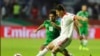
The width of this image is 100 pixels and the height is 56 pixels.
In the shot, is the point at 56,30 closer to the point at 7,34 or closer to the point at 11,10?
the point at 7,34

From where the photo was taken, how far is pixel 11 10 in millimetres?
42031

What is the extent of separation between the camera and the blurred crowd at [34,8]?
137 ft

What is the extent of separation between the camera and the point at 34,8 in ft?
138

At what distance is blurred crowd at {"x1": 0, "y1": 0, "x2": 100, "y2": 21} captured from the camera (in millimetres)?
41812

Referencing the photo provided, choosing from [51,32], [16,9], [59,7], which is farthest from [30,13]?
[59,7]

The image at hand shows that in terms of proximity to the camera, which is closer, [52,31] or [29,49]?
[52,31]

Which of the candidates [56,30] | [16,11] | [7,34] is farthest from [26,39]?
[56,30]

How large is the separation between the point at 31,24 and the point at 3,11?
2.31 meters

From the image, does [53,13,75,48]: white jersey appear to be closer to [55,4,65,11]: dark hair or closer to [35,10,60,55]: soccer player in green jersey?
[55,4,65,11]: dark hair

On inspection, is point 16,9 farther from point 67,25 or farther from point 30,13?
point 67,25

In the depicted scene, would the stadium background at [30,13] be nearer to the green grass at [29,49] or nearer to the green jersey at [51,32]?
the green grass at [29,49]

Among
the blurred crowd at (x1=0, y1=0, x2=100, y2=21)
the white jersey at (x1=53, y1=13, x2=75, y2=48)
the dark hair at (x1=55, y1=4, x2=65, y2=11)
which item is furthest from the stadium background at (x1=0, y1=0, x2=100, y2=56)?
the dark hair at (x1=55, y1=4, x2=65, y2=11)

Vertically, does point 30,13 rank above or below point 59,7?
below

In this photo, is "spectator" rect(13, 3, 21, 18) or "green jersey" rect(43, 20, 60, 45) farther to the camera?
"spectator" rect(13, 3, 21, 18)
